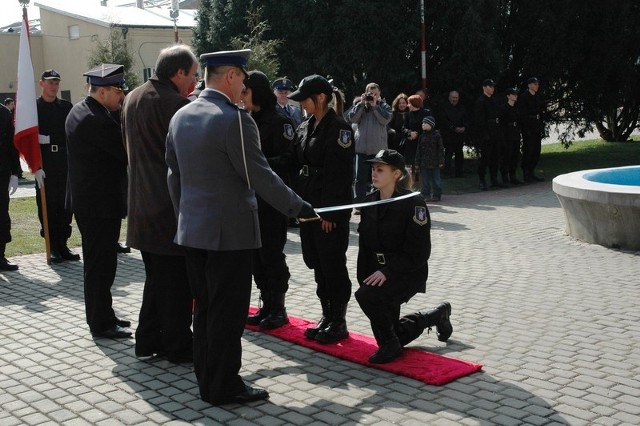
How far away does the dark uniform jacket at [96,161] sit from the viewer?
20.9ft

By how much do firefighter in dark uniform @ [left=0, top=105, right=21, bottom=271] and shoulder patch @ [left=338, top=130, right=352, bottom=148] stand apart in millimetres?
4871

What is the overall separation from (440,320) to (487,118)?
9.95 m

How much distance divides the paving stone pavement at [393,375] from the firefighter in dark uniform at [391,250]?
0.35 meters

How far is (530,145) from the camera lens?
53.8 feet

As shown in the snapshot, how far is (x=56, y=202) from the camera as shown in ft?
32.4

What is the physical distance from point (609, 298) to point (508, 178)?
30.2ft

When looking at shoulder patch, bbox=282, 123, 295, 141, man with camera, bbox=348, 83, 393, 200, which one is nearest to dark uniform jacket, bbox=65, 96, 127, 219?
shoulder patch, bbox=282, 123, 295, 141

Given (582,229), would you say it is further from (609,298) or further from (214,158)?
(214,158)

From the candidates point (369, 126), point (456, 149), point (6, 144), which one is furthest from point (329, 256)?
point (456, 149)

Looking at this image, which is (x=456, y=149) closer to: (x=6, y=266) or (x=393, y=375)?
(x=6, y=266)

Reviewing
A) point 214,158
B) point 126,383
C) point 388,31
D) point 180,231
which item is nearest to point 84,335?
point 126,383

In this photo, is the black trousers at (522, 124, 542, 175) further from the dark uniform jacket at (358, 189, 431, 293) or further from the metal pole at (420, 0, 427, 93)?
the dark uniform jacket at (358, 189, 431, 293)

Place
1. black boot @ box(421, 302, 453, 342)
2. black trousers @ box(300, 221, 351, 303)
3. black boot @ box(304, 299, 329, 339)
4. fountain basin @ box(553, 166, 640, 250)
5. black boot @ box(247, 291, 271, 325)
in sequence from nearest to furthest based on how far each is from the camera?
black boot @ box(421, 302, 453, 342)
black trousers @ box(300, 221, 351, 303)
black boot @ box(304, 299, 329, 339)
black boot @ box(247, 291, 271, 325)
fountain basin @ box(553, 166, 640, 250)

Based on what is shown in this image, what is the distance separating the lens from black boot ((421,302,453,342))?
19.6ft
